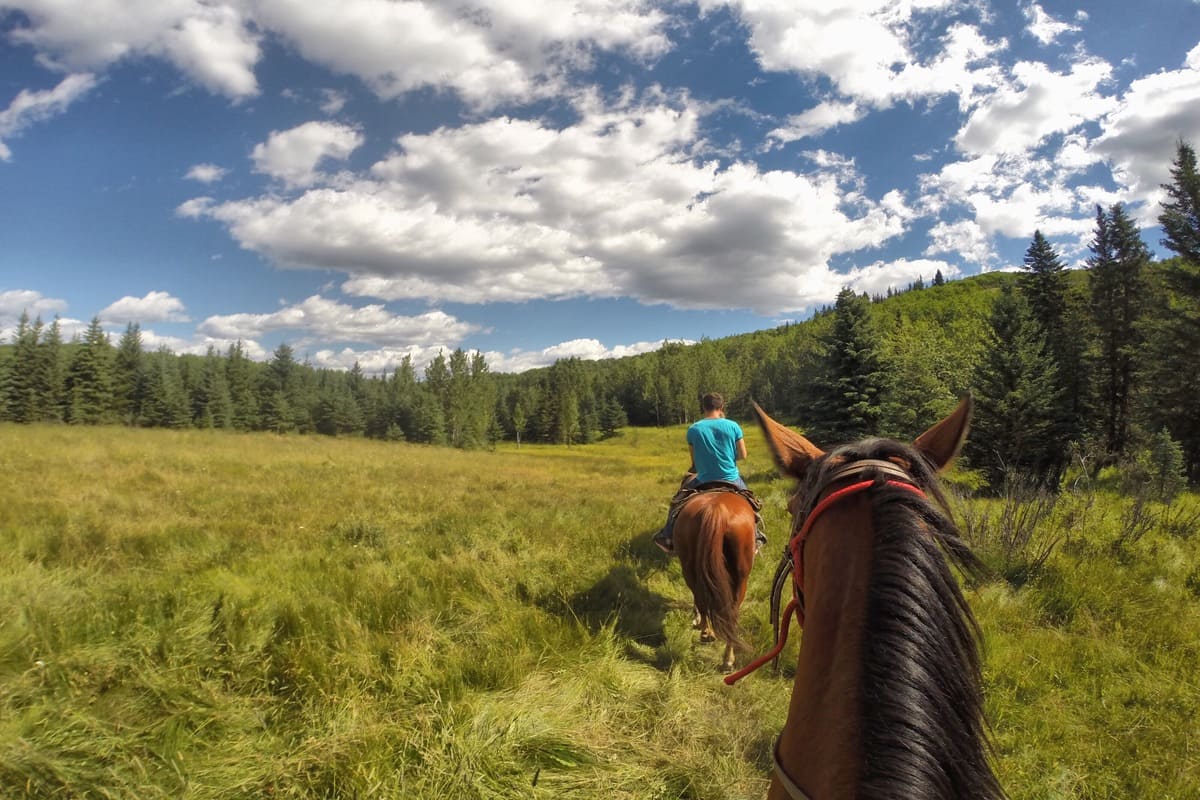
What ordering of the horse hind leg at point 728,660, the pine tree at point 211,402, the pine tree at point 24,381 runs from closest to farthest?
the horse hind leg at point 728,660 < the pine tree at point 24,381 < the pine tree at point 211,402

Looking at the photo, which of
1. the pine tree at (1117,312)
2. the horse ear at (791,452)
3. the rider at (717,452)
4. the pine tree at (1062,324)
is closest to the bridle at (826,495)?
the horse ear at (791,452)

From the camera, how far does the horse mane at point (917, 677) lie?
3.67 ft

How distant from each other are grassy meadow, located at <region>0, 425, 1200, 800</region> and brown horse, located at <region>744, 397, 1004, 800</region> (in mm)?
1760

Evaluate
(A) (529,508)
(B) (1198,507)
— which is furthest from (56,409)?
(B) (1198,507)

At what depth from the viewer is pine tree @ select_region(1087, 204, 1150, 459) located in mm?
27742

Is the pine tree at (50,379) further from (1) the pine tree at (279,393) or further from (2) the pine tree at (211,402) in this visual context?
(1) the pine tree at (279,393)

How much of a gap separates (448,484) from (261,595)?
1171 cm

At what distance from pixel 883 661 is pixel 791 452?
39.9 inches

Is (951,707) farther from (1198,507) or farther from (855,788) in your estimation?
(1198,507)

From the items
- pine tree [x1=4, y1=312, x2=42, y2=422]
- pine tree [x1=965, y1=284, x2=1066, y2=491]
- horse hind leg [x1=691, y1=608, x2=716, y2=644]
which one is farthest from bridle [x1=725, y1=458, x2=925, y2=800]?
pine tree [x1=4, y1=312, x2=42, y2=422]

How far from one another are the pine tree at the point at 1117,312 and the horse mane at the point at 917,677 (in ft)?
123

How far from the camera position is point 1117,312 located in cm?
2855

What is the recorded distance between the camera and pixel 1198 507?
348 inches

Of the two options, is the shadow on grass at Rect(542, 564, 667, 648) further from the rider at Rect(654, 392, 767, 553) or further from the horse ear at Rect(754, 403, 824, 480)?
the horse ear at Rect(754, 403, 824, 480)
